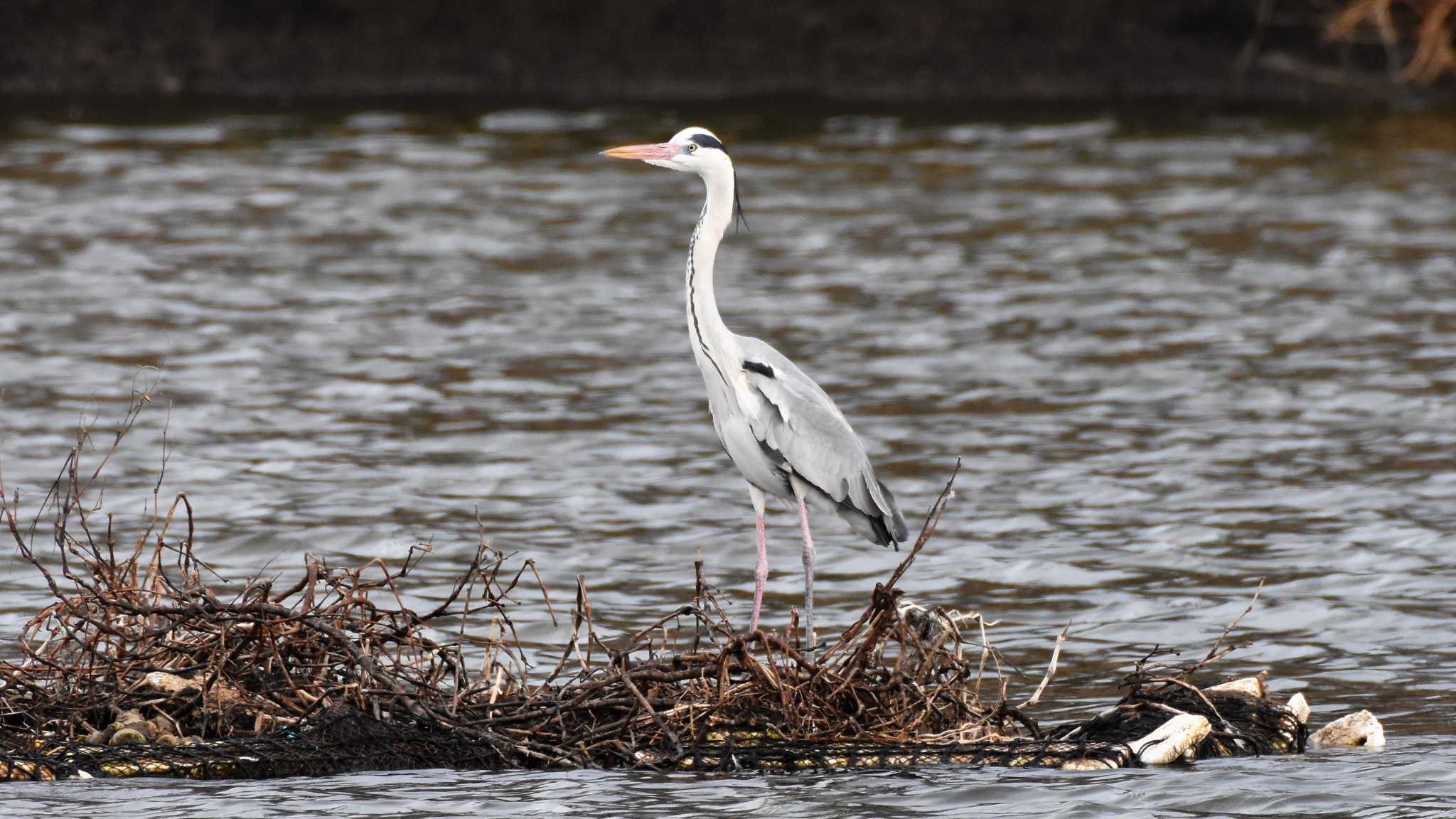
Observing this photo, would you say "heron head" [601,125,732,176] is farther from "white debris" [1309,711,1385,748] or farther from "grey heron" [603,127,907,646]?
"white debris" [1309,711,1385,748]

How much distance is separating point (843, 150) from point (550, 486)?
10241mm

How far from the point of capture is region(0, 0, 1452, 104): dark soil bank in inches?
894

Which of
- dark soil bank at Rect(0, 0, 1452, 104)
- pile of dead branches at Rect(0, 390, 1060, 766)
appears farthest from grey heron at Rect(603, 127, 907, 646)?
dark soil bank at Rect(0, 0, 1452, 104)

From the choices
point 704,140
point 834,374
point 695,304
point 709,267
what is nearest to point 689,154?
point 704,140

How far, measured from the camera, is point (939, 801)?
22.2 feet

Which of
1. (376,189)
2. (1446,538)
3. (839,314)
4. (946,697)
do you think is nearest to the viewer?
(946,697)

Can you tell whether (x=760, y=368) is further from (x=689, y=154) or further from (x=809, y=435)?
(x=689, y=154)

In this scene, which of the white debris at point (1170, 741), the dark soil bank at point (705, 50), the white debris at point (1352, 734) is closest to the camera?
the white debris at point (1170, 741)

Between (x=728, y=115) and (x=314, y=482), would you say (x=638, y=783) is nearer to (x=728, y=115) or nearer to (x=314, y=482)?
(x=314, y=482)

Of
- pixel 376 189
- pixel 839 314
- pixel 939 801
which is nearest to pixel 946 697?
pixel 939 801

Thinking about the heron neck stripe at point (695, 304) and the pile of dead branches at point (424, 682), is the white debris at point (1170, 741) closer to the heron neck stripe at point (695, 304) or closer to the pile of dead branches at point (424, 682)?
the pile of dead branches at point (424, 682)

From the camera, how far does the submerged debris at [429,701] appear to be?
22.5ft

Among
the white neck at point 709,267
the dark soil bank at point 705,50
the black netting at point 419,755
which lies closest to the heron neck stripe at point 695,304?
the white neck at point 709,267

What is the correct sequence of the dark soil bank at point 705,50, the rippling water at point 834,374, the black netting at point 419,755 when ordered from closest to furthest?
the black netting at point 419,755, the rippling water at point 834,374, the dark soil bank at point 705,50
